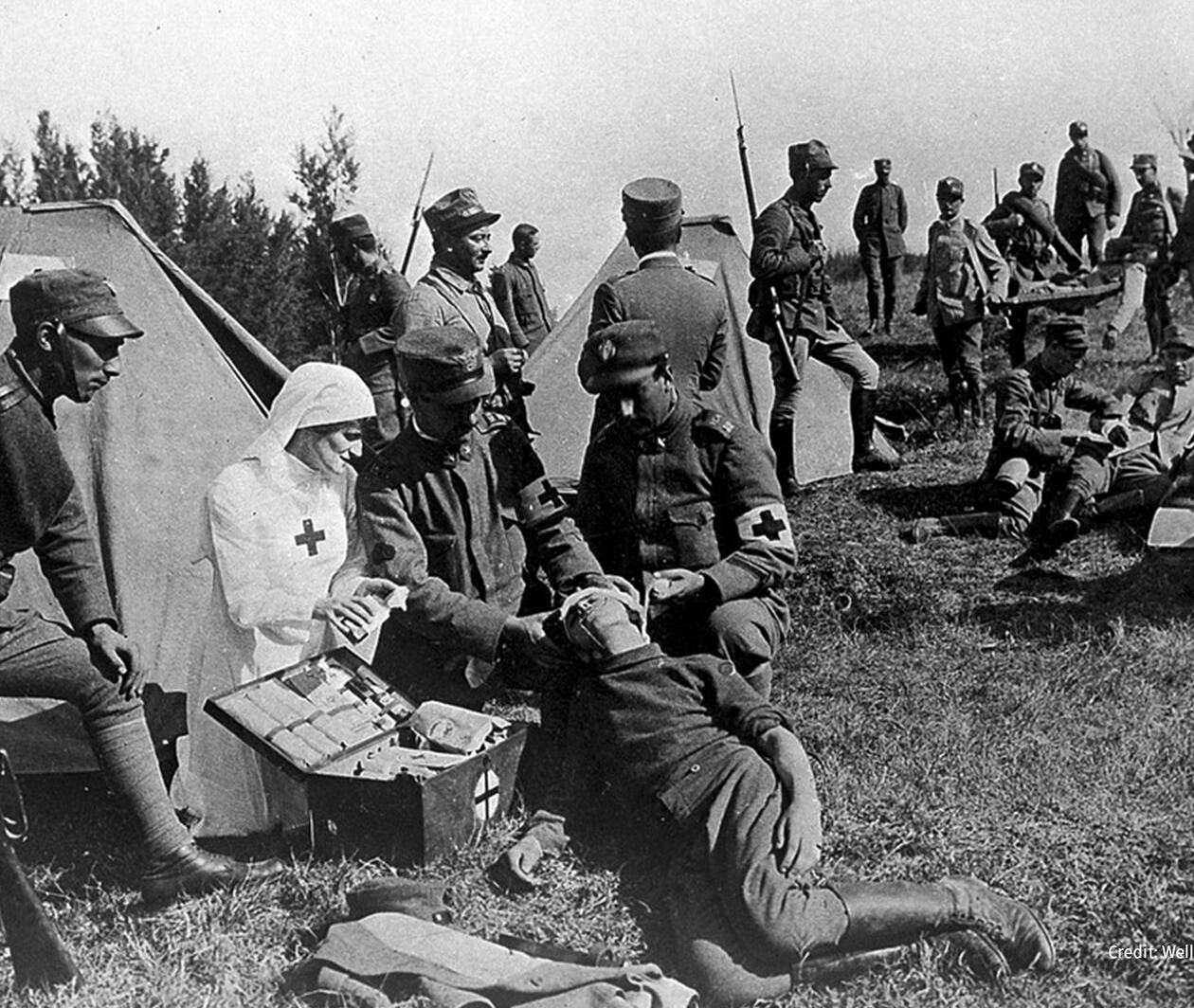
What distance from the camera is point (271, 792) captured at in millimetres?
4004

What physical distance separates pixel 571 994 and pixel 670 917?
1.81 feet

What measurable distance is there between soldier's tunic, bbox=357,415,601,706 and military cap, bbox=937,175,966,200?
7.26m

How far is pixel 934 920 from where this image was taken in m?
3.10

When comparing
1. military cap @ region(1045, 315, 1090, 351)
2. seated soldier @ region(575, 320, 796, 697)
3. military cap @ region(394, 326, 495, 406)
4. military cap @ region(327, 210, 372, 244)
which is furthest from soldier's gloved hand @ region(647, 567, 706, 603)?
military cap @ region(1045, 315, 1090, 351)

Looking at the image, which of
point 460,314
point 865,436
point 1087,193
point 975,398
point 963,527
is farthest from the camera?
point 1087,193

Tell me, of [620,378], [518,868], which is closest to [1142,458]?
[620,378]

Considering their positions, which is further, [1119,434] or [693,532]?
[1119,434]

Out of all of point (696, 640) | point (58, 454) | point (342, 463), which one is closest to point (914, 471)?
point (696, 640)

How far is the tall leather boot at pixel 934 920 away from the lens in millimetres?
3082

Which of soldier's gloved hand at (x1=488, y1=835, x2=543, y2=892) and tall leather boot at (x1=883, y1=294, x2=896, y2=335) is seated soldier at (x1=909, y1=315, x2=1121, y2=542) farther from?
tall leather boot at (x1=883, y1=294, x2=896, y2=335)

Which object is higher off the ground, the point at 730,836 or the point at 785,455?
the point at 730,836

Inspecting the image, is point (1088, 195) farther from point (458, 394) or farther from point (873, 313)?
point (458, 394)

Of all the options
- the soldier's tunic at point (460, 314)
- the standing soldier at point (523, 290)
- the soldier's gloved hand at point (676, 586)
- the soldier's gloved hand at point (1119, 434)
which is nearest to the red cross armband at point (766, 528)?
the soldier's gloved hand at point (676, 586)

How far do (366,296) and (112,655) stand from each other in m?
3.70
